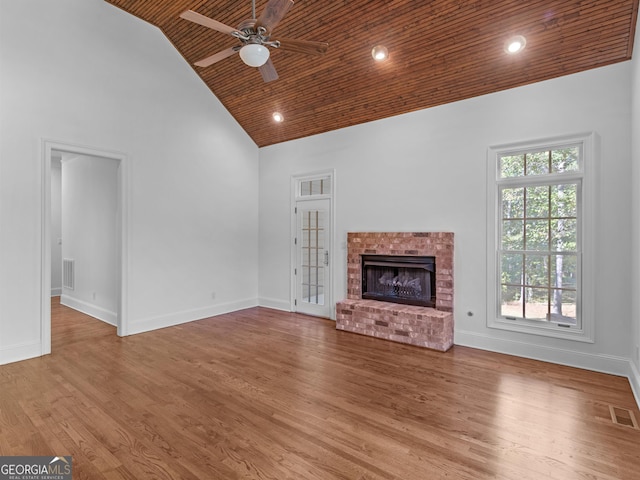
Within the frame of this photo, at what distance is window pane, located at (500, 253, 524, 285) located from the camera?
409cm

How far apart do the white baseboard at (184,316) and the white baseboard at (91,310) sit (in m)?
0.59

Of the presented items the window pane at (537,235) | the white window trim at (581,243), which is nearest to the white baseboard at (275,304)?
the white window trim at (581,243)

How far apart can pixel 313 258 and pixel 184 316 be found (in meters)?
2.29

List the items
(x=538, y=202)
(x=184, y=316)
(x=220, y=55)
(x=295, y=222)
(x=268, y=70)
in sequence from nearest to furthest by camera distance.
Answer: (x=220, y=55) → (x=268, y=70) → (x=538, y=202) → (x=184, y=316) → (x=295, y=222)

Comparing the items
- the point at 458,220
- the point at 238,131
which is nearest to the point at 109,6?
the point at 238,131

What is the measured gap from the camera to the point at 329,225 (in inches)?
227

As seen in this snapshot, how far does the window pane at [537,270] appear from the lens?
3930 millimetres

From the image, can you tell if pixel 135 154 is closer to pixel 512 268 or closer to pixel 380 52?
pixel 380 52

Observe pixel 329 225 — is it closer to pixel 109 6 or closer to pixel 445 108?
pixel 445 108

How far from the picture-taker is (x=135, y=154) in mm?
4930

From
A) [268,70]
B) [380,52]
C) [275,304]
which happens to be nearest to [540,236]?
[380,52]

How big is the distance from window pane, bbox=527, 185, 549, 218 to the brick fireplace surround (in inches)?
36.9

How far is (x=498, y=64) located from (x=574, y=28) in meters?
0.69

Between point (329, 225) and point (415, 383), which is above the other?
point (329, 225)
